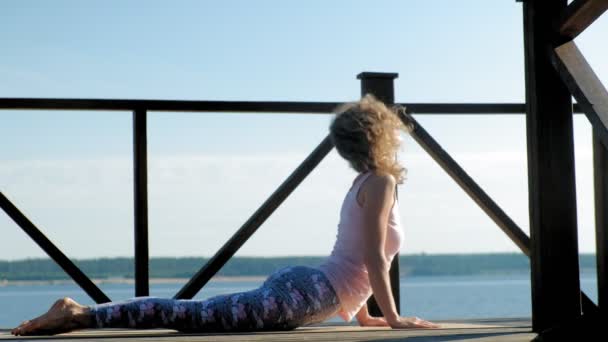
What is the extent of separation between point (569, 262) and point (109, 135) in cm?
2670

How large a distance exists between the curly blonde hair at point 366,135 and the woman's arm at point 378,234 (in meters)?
0.05

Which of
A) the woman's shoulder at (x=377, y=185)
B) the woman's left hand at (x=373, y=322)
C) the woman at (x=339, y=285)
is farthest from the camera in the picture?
the woman's left hand at (x=373, y=322)

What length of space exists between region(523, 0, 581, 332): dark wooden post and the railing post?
1.90 m

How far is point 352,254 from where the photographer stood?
3.35 meters

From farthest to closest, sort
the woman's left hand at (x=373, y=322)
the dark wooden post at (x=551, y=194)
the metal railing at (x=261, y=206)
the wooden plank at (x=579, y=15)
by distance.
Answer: the metal railing at (x=261, y=206)
the woman's left hand at (x=373, y=322)
the dark wooden post at (x=551, y=194)
the wooden plank at (x=579, y=15)

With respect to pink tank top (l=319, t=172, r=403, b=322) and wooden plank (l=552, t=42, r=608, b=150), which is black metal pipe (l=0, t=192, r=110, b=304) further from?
wooden plank (l=552, t=42, r=608, b=150)

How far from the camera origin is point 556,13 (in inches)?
123

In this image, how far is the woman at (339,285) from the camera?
125 inches

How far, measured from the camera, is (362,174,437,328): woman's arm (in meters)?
3.24

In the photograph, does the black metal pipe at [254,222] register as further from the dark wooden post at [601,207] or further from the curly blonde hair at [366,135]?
the curly blonde hair at [366,135]

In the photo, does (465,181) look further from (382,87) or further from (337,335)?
(337,335)

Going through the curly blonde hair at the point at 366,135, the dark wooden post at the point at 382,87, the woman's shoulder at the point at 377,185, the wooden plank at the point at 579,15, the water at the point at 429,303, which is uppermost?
the dark wooden post at the point at 382,87

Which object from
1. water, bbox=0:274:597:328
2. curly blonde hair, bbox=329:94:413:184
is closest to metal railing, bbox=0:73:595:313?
curly blonde hair, bbox=329:94:413:184

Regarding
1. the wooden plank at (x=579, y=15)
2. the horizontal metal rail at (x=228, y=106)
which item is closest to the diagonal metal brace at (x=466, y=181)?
the horizontal metal rail at (x=228, y=106)
